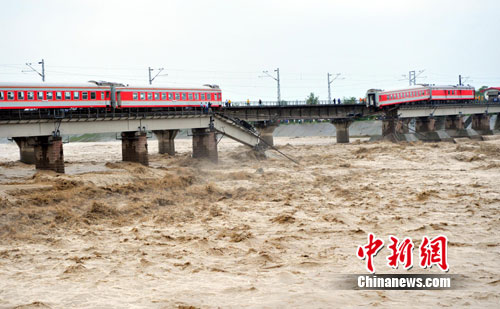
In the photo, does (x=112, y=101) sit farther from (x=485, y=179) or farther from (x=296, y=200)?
(x=485, y=179)

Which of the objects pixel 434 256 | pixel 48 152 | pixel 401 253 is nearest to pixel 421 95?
pixel 48 152

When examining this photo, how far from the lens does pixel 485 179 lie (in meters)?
37.0

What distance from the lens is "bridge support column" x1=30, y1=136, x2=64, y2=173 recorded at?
1629 inches

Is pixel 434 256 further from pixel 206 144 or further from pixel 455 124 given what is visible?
pixel 455 124

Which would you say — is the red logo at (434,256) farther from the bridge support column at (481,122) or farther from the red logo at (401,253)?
the bridge support column at (481,122)

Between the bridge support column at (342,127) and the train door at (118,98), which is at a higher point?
the train door at (118,98)

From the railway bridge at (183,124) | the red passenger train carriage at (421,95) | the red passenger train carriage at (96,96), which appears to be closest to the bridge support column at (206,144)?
the railway bridge at (183,124)

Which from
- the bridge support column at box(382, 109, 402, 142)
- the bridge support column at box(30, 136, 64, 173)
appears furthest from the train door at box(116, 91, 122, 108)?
the bridge support column at box(382, 109, 402, 142)

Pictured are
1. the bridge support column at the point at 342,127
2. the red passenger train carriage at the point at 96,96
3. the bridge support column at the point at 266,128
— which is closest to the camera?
the red passenger train carriage at the point at 96,96

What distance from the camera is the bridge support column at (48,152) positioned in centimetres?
4138

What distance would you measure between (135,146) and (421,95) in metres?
51.4

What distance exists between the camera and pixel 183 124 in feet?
173

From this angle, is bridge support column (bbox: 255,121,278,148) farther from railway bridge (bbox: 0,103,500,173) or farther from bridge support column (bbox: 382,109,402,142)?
bridge support column (bbox: 382,109,402,142)

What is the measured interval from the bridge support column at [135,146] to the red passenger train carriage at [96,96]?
286cm
